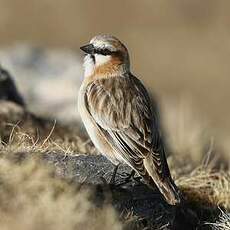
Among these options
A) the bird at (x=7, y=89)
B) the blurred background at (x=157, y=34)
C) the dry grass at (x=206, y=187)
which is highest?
the dry grass at (x=206, y=187)

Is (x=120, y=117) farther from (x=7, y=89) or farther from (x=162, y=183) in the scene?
(x=7, y=89)

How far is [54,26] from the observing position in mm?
34188

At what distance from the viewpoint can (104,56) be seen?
1185cm

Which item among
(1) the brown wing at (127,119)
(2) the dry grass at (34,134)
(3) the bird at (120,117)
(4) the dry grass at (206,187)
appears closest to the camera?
(3) the bird at (120,117)

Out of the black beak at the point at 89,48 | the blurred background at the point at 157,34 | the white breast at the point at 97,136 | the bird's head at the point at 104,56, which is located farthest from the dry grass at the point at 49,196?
the blurred background at the point at 157,34

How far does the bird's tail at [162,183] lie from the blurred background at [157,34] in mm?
17231

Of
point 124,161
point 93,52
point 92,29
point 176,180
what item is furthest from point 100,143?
point 92,29

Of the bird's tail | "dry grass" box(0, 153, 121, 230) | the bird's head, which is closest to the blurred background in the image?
the bird's head

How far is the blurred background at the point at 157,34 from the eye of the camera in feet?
102

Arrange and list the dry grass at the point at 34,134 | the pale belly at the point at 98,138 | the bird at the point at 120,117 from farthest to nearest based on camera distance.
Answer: the dry grass at the point at 34,134, the pale belly at the point at 98,138, the bird at the point at 120,117

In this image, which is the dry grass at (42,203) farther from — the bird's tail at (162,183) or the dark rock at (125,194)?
the bird's tail at (162,183)

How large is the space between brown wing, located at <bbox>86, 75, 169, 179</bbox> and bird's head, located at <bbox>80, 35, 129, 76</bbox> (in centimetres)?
16

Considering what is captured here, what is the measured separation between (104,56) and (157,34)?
74.0ft

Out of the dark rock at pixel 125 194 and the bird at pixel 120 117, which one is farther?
the bird at pixel 120 117
